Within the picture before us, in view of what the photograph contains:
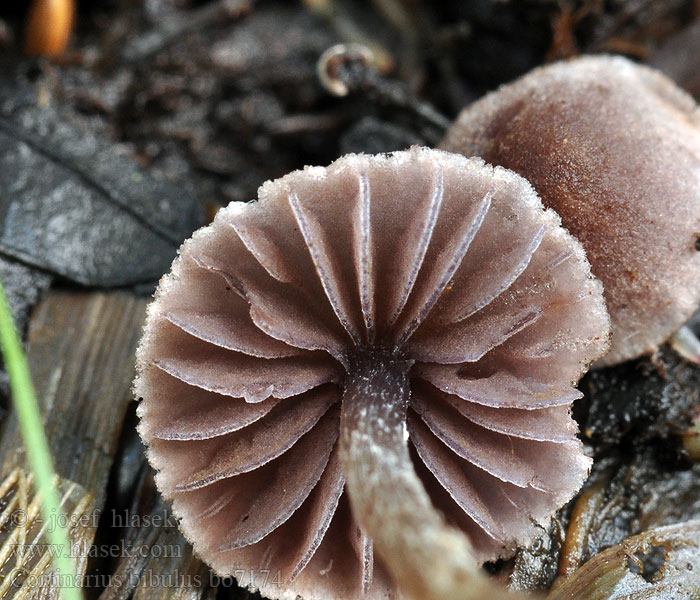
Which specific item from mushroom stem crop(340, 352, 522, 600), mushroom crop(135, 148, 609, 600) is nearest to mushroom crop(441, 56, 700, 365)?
mushroom crop(135, 148, 609, 600)

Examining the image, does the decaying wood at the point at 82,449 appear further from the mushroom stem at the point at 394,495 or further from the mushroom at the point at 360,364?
the mushroom stem at the point at 394,495

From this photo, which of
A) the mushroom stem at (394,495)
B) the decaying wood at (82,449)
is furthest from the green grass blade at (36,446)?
the mushroom stem at (394,495)

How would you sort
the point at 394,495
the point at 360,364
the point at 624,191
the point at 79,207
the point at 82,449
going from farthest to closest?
the point at 79,207, the point at 82,449, the point at 624,191, the point at 360,364, the point at 394,495

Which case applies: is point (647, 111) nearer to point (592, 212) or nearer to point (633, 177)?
point (633, 177)

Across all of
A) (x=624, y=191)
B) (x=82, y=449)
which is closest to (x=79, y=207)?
(x=82, y=449)

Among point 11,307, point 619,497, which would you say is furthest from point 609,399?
point 11,307

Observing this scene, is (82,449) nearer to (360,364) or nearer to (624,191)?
(360,364)
